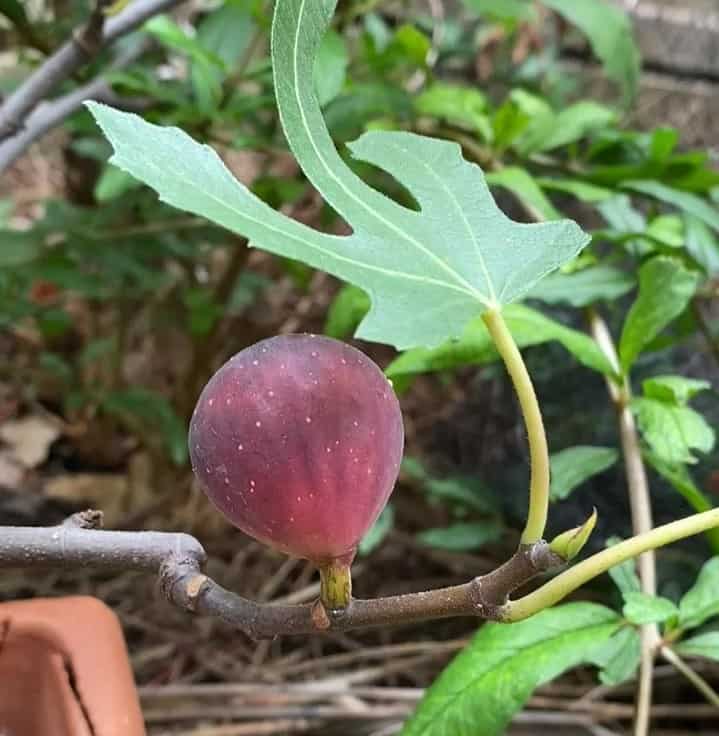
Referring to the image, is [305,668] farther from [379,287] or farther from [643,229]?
[379,287]

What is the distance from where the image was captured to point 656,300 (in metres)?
0.59

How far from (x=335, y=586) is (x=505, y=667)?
23cm

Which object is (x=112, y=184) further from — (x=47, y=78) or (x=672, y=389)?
(x=672, y=389)

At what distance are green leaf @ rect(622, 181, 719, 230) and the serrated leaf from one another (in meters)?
0.29

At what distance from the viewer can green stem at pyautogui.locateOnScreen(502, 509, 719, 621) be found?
303 millimetres

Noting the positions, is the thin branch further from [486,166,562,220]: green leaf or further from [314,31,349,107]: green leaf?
[486,166,562,220]: green leaf

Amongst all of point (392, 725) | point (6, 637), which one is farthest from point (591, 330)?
point (6, 637)

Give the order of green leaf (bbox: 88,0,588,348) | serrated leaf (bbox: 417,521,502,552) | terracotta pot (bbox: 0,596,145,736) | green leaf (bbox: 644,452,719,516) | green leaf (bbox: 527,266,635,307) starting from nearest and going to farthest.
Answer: green leaf (bbox: 88,0,588,348), terracotta pot (bbox: 0,596,145,736), green leaf (bbox: 644,452,719,516), green leaf (bbox: 527,266,635,307), serrated leaf (bbox: 417,521,502,552)

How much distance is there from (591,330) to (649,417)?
154 millimetres

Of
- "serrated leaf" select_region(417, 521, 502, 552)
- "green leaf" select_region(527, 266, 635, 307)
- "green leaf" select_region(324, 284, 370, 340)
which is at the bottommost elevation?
"serrated leaf" select_region(417, 521, 502, 552)

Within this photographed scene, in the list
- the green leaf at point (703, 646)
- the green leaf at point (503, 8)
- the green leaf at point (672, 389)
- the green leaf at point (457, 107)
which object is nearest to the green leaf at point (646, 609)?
the green leaf at point (703, 646)

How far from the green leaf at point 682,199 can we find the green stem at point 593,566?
483 millimetres

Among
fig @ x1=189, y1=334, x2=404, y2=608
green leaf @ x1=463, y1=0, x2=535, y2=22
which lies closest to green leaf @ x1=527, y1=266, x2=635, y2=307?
green leaf @ x1=463, y1=0, x2=535, y2=22

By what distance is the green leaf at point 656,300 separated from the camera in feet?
1.92
